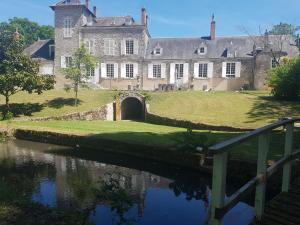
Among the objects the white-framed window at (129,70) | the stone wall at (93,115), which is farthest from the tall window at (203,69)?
the stone wall at (93,115)

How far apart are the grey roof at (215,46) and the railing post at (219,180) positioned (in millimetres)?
41331

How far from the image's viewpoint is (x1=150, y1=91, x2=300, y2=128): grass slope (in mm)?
23656

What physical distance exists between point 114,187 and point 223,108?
20.7 m

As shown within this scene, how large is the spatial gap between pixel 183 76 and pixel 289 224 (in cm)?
4020

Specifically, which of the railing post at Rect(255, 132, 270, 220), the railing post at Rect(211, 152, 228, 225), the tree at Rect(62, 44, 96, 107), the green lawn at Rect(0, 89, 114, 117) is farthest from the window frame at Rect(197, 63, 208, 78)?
the railing post at Rect(211, 152, 228, 225)

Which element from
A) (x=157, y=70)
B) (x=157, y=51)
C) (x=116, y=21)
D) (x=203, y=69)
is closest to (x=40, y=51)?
(x=116, y=21)

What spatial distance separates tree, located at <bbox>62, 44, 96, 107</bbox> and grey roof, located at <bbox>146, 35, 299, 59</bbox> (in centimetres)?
1351

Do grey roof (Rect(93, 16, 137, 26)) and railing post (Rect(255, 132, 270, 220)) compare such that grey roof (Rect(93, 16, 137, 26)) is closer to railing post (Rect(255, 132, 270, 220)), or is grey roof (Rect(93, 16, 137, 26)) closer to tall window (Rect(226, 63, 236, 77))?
tall window (Rect(226, 63, 236, 77))

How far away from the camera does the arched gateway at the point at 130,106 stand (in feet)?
103

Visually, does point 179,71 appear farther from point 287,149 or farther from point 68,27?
point 287,149

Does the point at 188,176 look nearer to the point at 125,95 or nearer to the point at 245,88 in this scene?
the point at 125,95

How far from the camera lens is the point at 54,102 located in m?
32.7

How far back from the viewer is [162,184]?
1181 cm

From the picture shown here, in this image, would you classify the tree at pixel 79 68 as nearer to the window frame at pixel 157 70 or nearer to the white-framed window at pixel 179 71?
the window frame at pixel 157 70
